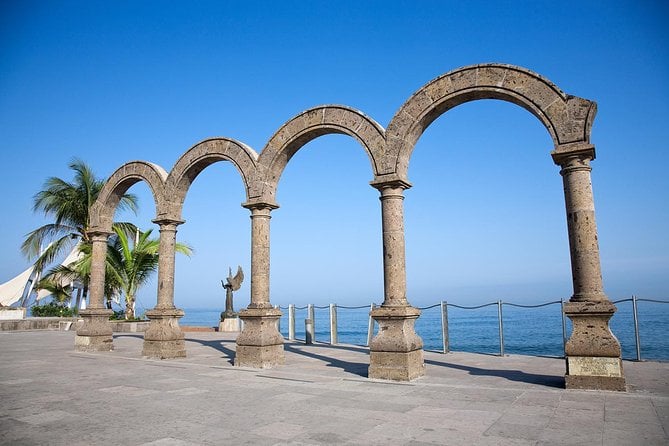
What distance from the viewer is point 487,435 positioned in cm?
452

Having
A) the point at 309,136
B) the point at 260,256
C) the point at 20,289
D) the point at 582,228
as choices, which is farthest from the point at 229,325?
the point at 20,289

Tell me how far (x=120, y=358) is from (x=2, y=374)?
300cm

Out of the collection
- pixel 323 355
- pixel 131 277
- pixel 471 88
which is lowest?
pixel 323 355

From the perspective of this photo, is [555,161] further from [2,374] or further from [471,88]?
[2,374]

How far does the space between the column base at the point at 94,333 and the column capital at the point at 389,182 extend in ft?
30.1

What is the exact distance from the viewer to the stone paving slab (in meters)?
4.55

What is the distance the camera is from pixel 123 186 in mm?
13984

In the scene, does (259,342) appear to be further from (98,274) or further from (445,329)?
→ (98,274)

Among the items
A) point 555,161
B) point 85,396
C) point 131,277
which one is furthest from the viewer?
point 131,277

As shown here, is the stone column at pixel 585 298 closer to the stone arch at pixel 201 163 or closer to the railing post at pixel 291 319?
the stone arch at pixel 201 163

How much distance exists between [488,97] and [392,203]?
8.83 feet

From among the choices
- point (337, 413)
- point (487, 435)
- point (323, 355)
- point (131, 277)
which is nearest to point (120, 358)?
point (323, 355)

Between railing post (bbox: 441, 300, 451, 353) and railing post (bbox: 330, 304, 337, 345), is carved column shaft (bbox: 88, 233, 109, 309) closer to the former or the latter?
railing post (bbox: 330, 304, 337, 345)

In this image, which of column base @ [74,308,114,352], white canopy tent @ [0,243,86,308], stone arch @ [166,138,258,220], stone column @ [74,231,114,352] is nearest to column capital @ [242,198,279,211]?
stone arch @ [166,138,258,220]
